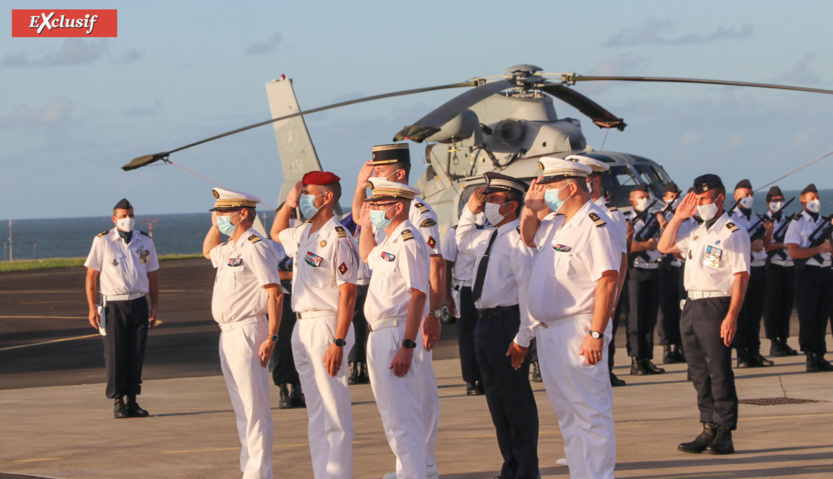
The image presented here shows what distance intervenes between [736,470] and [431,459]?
1925 millimetres

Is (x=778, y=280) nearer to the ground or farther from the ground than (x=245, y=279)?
nearer to the ground

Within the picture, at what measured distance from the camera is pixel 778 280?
11.5 metres

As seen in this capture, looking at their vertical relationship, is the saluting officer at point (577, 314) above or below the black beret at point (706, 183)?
below

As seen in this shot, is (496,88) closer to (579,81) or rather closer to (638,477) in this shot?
(579,81)

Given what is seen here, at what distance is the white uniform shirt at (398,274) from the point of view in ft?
17.8

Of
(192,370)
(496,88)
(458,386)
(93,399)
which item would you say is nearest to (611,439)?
(458,386)

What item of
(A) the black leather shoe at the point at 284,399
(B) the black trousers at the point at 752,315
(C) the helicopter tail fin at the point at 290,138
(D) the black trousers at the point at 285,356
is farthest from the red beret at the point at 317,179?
(C) the helicopter tail fin at the point at 290,138

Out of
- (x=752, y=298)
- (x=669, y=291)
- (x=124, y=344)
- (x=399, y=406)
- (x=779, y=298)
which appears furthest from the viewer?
(x=779, y=298)

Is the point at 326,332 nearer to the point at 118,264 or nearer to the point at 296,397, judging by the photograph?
the point at 296,397

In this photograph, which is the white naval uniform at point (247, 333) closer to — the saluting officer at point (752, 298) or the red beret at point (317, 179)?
the red beret at point (317, 179)

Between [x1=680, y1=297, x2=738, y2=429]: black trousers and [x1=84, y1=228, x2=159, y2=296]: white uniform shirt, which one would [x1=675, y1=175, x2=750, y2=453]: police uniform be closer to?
[x1=680, y1=297, x2=738, y2=429]: black trousers

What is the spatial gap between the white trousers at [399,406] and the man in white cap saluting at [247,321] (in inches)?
31.1

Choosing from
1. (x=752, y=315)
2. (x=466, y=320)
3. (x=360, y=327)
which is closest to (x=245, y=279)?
(x=466, y=320)

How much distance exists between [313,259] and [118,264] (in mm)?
4023
